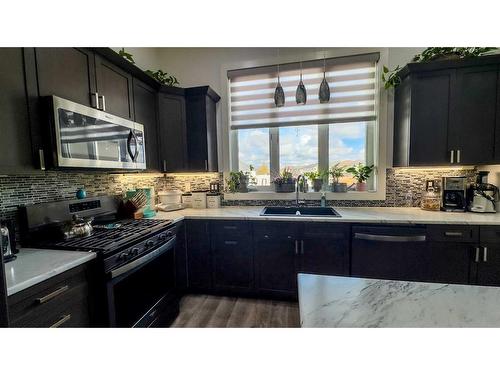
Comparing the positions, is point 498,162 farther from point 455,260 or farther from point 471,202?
point 455,260

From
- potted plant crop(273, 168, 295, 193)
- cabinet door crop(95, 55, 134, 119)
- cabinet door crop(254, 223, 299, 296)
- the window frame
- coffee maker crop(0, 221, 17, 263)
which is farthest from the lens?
potted plant crop(273, 168, 295, 193)

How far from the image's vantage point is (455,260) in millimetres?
1816

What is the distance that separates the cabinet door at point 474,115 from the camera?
195cm

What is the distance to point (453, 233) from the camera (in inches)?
71.1

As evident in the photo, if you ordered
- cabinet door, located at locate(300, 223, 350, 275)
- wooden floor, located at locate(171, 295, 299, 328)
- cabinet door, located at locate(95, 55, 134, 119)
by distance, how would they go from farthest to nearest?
1. cabinet door, located at locate(300, 223, 350, 275)
2. wooden floor, located at locate(171, 295, 299, 328)
3. cabinet door, located at locate(95, 55, 134, 119)

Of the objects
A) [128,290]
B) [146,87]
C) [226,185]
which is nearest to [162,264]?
[128,290]

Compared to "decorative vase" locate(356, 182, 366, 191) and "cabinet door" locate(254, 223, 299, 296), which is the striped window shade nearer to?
"decorative vase" locate(356, 182, 366, 191)

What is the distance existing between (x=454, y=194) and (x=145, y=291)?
2971 mm

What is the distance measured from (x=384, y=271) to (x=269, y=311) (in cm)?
112

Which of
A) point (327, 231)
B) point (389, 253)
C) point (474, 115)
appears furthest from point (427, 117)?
point (327, 231)

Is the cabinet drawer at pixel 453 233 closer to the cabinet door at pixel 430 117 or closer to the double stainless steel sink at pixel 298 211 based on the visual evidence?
the cabinet door at pixel 430 117

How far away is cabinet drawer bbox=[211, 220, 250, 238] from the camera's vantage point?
218cm

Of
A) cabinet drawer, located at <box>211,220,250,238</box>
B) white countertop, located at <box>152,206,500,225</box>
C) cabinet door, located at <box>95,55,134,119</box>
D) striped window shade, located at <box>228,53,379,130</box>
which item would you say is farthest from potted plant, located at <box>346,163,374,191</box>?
cabinet door, located at <box>95,55,134,119</box>

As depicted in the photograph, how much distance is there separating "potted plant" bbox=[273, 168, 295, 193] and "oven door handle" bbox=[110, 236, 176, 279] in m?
1.35
